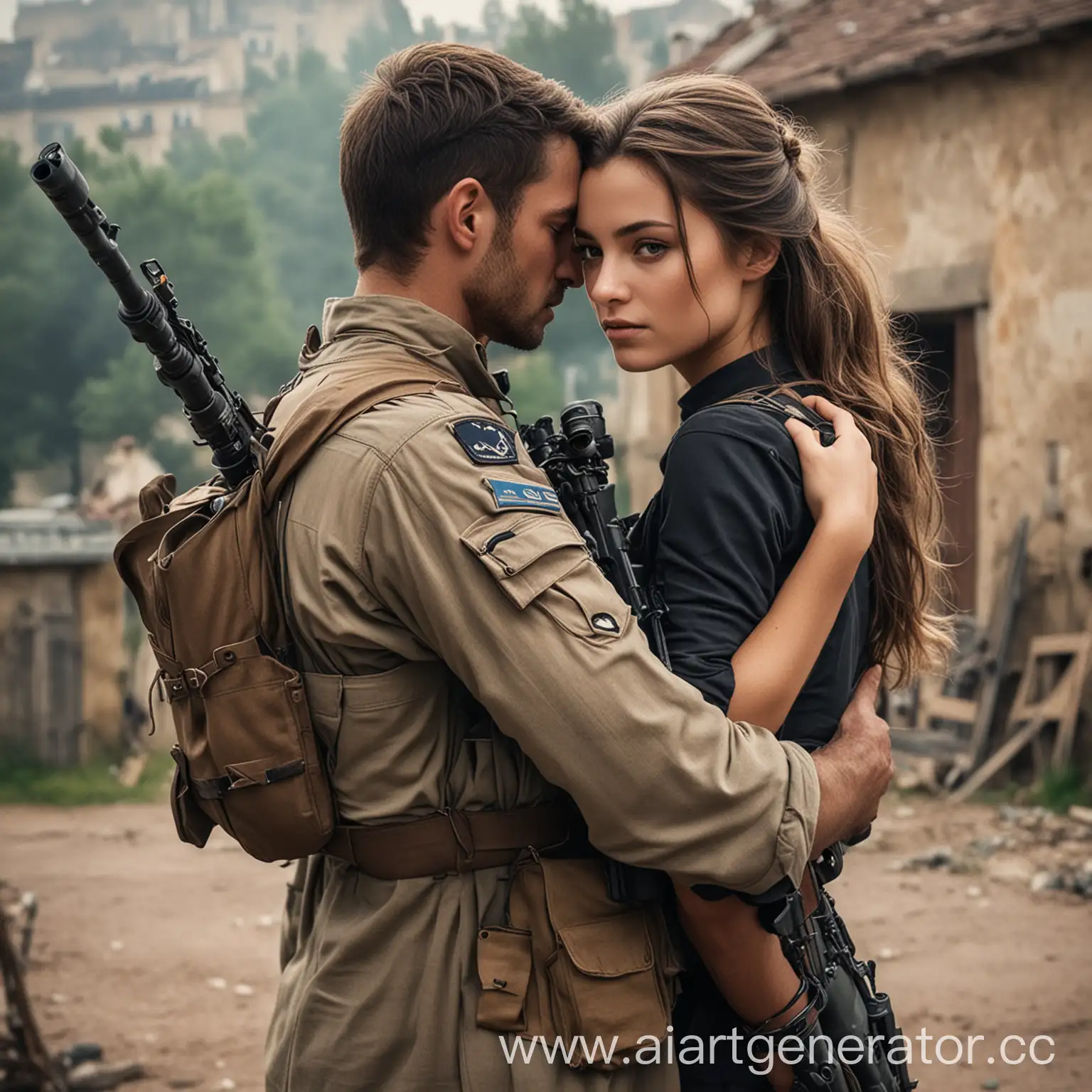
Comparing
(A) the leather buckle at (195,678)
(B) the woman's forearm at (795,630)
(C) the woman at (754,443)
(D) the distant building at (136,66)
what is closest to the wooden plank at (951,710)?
(C) the woman at (754,443)

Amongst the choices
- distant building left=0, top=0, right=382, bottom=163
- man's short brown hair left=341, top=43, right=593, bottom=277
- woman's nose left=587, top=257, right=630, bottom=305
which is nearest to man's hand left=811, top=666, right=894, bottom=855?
woman's nose left=587, top=257, right=630, bottom=305

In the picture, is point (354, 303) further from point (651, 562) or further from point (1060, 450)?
point (1060, 450)

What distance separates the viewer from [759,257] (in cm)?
239

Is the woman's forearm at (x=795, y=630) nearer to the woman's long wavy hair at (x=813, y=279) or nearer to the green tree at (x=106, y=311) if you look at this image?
the woman's long wavy hair at (x=813, y=279)

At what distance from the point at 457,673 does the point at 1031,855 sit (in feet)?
21.0

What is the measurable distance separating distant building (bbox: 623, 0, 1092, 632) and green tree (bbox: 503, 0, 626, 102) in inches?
1151

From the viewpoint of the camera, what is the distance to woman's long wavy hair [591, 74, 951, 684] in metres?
2.28

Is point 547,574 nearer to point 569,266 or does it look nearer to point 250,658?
point 250,658

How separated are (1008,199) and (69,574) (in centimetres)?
707

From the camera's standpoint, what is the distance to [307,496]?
200cm

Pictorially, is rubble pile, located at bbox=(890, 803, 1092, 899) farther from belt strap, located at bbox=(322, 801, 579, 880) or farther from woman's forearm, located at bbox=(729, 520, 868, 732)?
belt strap, located at bbox=(322, 801, 579, 880)

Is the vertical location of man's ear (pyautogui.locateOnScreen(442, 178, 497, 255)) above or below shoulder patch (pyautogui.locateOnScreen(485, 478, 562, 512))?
above

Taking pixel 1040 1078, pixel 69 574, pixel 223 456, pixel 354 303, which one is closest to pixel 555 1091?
pixel 223 456

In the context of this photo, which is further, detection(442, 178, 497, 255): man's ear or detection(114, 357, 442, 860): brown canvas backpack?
detection(442, 178, 497, 255): man's ear
